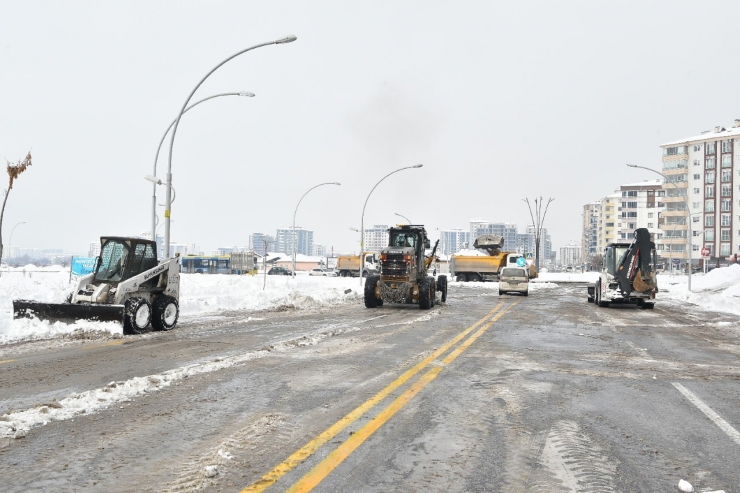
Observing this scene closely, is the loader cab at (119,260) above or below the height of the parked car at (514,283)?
above

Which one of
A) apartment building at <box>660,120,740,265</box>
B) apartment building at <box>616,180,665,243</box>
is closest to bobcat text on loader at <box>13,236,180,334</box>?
apartment building at <box>660,120,740,265</box>

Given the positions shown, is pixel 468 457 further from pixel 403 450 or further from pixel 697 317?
pixel 697 317

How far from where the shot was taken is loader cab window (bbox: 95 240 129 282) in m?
12.9

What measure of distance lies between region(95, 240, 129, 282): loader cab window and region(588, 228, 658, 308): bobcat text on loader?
18.0 meters

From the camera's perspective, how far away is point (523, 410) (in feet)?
18.7

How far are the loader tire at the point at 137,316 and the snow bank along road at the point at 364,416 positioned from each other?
1.47 metres

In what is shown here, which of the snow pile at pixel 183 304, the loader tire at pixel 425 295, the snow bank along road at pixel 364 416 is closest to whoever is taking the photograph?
the snow bank along road at pixel 364 416

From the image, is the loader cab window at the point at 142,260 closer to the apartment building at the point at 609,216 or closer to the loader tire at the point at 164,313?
the loader tire at the point at 164,313

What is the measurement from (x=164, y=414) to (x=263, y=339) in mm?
5765

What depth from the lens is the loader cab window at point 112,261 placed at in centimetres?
1291

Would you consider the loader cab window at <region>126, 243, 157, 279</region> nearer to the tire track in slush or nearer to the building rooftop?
the tire track in slush

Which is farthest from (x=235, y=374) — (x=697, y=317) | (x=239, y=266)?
(x=239, y=266)

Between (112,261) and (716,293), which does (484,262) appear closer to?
(716,293)

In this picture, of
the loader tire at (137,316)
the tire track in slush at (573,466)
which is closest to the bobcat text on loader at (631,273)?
the loader tire at (137,316)
